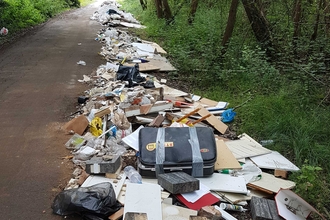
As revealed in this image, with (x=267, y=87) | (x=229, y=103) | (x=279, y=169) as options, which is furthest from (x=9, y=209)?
(x=267, y=87)

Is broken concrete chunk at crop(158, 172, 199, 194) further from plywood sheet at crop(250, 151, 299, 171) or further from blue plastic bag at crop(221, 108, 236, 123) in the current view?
blue plastic bag at crop(221, 108, 236, 123)

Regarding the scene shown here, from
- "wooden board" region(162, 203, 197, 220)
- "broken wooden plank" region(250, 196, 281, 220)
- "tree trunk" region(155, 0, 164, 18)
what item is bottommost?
"broken wooden plank" region(250, 196, 281, 220)

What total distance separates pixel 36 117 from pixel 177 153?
8.92 ft

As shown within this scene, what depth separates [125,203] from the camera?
9.94ft

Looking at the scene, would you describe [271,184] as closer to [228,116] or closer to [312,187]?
[312,187]

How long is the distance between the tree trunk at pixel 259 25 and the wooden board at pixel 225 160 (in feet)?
14.9

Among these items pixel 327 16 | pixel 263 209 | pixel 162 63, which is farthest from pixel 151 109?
pixel 327 16

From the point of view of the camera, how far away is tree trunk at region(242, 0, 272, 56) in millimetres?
7895

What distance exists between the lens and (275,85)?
6.43 metres

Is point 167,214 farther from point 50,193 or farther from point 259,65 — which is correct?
point 259,65

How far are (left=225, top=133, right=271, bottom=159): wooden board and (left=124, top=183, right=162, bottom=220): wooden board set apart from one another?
4.60 ft

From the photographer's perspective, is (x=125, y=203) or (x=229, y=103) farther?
(x=229, y=103)

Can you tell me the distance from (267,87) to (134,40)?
244 inches

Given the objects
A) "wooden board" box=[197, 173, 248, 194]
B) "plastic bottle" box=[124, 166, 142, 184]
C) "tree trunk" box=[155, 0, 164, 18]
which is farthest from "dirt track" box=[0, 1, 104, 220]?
"tree trunk" box=[155, 0, 164, 18]
